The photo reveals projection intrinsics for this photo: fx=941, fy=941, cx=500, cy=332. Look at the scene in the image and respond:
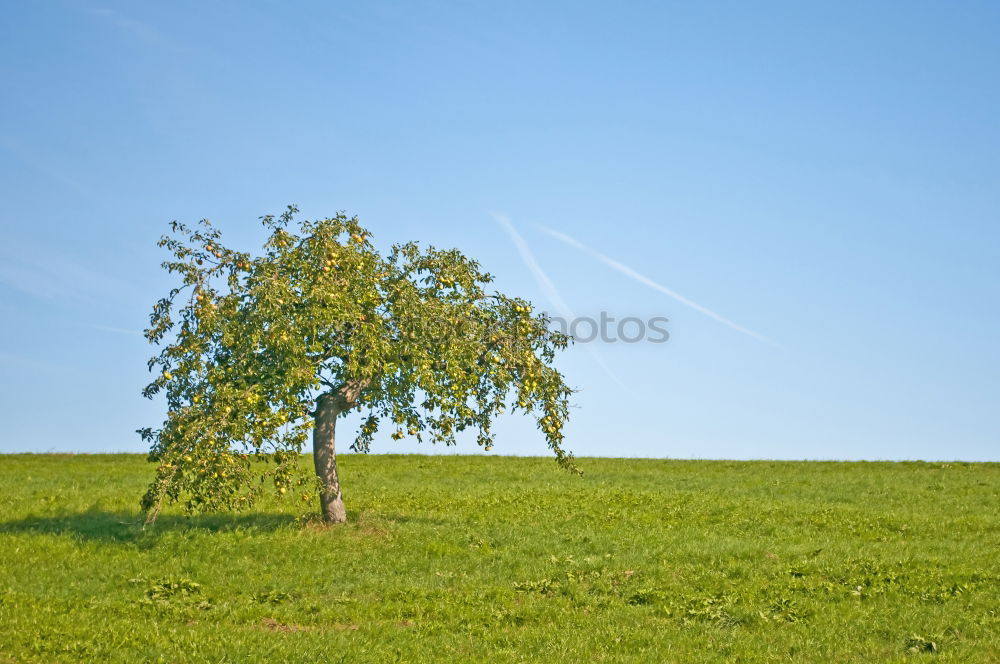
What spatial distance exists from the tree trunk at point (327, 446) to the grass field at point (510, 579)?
38.2 inches

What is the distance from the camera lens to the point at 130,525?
97.9 feet

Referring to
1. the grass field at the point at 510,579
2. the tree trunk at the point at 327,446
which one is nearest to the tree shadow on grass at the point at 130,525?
the grass field at the point at 510,579

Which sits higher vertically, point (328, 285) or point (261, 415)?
point (328, 285)

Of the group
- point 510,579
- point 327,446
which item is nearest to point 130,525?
point 327,446

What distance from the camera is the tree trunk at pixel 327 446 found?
92.4 feet

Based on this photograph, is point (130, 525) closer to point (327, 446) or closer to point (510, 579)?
point (327, 446)

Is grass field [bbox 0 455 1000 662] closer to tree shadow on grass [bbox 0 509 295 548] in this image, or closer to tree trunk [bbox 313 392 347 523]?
tree shadow on grass [bbox 0 509 295 548]

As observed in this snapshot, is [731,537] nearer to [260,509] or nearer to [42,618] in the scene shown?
[260,509]

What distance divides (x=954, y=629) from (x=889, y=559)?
650 cm

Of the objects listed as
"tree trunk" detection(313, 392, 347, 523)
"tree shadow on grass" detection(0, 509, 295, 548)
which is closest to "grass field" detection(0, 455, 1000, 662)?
"tree shadow on grass" detection(0, 509, 295, 548)

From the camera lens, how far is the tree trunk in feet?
92.4

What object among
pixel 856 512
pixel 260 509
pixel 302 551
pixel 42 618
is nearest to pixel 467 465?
pixel 260 509

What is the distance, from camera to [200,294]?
90.3ft

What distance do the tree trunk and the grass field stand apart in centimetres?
97
